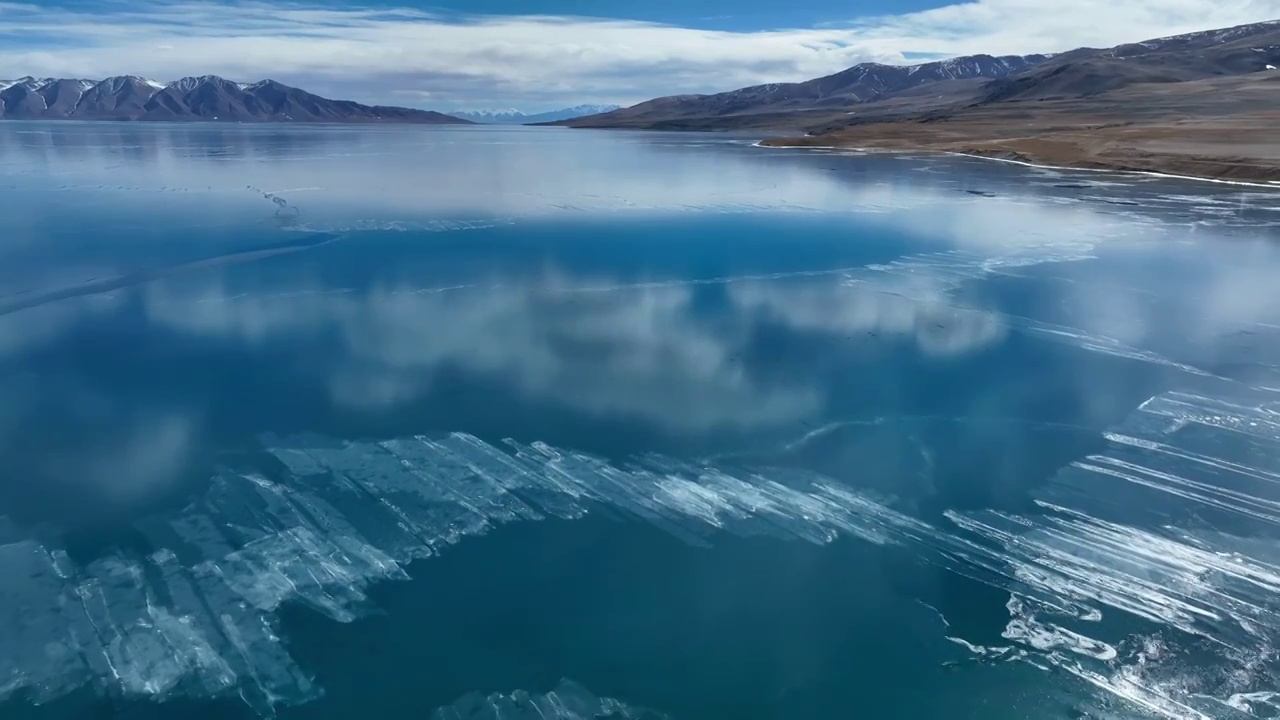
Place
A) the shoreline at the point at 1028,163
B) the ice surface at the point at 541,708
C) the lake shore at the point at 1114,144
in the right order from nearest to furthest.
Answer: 1. the ice surface at the point at 541,708
2. the shoreline at the point at 1028,163
3. the lake shore at the point at 1114,144

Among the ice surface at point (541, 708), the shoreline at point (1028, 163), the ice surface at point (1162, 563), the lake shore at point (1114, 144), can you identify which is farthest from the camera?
the lake shore at point (1114, 144)

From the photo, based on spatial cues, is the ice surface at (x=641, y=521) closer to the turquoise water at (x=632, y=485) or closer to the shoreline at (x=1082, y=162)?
the turquoise water at (x=632, y=485)

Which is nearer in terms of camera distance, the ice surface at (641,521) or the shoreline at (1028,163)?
the ice surface at (641,521)

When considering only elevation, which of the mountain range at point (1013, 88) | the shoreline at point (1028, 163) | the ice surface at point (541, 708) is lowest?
the ice surface at point (541, 708)

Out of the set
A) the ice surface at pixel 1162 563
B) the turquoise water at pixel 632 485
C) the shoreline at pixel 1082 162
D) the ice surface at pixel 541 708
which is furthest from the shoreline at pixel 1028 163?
the ice surface at pixel 541 708

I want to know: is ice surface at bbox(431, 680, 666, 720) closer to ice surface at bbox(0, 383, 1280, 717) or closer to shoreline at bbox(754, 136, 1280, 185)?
ice surface at bbox(0, 383, 1280, 717)

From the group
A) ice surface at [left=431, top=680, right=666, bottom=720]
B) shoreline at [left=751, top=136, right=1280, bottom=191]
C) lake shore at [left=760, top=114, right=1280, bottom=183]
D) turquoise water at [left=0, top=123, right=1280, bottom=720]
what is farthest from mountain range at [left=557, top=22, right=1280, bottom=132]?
ice surface at [left=431, top=680, right=666, bottom=720]

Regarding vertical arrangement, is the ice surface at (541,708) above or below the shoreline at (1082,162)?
below
